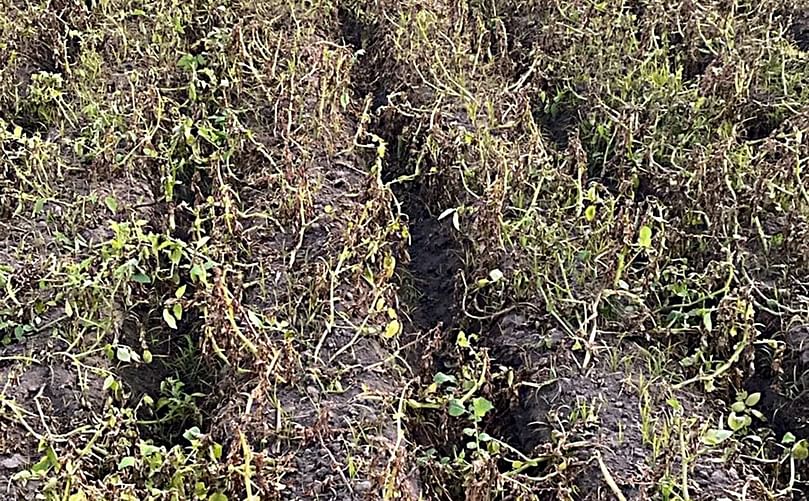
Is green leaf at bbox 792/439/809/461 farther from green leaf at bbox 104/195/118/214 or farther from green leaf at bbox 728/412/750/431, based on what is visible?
green leaf at bbox 104/195/118/214

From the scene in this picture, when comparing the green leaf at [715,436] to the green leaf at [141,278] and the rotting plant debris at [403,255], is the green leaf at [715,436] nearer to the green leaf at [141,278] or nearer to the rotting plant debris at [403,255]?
the rotting plant debris at [403,255]

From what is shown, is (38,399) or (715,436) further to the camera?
(38,399)

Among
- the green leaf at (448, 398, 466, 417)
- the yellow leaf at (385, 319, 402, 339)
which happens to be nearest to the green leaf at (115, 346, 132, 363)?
the yellow leaf at (385, 319, 402, 339)

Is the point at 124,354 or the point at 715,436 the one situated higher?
the point at 715,436

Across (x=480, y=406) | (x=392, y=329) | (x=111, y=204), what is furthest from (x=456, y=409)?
(x=111, y=204)

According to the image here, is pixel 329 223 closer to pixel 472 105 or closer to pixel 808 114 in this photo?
pixel 472 105

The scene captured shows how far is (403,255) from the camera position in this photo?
358 cm

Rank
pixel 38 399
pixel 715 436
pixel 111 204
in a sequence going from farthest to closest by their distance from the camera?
pixel 111 204 → pixel 38 399 → pixel 715 436

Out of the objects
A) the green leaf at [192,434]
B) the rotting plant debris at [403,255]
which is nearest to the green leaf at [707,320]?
the rotting plant debris at [403,255]

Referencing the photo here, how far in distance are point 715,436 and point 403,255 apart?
1.34m

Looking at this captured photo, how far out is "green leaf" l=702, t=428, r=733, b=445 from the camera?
265 cm

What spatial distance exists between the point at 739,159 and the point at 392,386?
1.65 meters

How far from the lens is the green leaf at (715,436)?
265cm

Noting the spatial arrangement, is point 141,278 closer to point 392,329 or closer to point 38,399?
point 38,399
